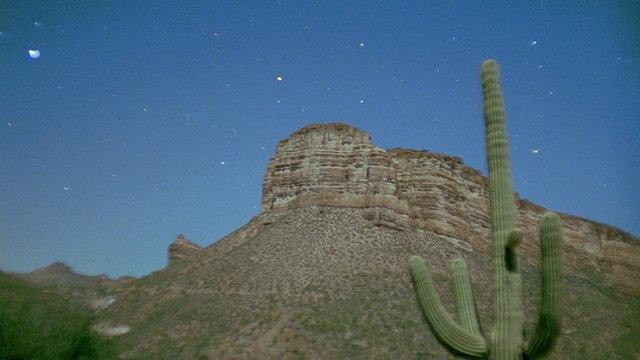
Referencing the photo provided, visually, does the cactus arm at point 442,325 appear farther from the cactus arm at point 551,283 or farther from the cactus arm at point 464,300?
the cactus arm at point 551,283

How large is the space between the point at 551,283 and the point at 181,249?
5728 cm

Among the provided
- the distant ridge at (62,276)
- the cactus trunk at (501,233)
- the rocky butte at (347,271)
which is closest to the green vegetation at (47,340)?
the rocky butte at (347,271)

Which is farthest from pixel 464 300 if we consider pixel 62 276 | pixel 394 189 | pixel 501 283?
pixel 62 276

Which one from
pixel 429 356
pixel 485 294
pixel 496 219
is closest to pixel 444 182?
pixel 485 294

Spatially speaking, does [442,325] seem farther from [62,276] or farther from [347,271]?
[62,276]

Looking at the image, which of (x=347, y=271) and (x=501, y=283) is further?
(x=347, y=271)

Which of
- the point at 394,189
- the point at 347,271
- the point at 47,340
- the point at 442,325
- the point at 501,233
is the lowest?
the point at 47,340

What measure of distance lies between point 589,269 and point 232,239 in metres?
39.7

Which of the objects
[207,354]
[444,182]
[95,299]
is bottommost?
[207,354]

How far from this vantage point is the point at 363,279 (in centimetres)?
3956

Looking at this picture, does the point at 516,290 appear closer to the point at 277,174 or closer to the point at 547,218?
the point at 547,218

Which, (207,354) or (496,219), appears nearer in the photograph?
(496,219)

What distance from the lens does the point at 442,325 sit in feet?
38.0

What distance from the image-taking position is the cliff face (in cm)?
5253
